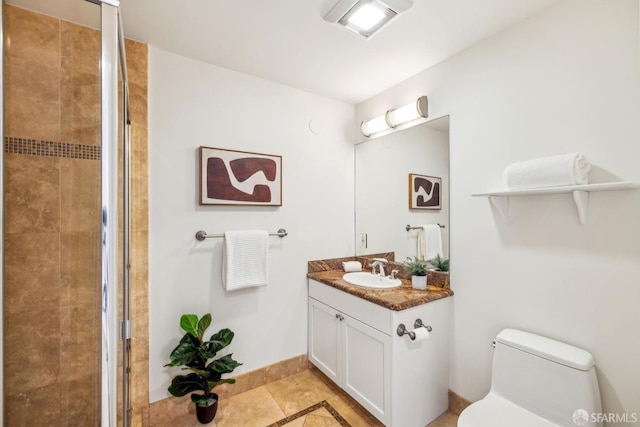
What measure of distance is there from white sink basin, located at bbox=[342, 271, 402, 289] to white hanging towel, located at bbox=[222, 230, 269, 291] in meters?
0.64

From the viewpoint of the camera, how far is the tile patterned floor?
5.77 ft

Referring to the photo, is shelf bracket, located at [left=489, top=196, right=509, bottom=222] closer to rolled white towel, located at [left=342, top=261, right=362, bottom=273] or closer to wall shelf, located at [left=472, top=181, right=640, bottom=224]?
wall shelf, located at [left=472, top=181, right=640, bottom=224]

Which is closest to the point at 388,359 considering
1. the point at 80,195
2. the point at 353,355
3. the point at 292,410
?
the point at 353,355

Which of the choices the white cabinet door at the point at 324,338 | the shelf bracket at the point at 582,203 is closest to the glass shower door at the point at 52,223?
the white cabinet door at the point at 324,338

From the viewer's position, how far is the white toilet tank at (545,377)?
3.99 feet

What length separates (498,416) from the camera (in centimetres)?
132

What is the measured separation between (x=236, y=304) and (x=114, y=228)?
1.37 m

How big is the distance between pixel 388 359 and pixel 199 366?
115 centimetres

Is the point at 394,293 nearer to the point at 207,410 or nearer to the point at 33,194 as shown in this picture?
the point at 207,410

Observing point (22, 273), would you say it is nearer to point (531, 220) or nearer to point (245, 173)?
point (245, 173)

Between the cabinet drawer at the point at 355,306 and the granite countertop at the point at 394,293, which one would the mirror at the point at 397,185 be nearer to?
the granite countertop at the point at 394,293

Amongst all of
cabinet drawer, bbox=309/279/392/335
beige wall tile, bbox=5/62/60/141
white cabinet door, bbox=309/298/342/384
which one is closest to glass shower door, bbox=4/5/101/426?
beige wall tile, bbox=5/62/60/141

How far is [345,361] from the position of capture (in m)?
1.95

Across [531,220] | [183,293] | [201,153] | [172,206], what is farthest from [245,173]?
[531,220]
